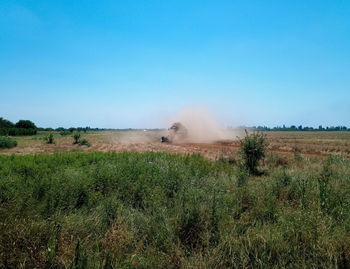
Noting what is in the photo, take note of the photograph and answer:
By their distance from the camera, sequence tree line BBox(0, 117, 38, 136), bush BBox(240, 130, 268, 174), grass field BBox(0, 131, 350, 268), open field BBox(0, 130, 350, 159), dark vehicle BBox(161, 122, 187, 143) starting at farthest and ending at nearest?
tree line BBox(0, 117, 38, 136) → dark vehicle BBox(161, 122, 187, 143) → open field BBox(0, 130, 350, 159) → bush BBox(240, 130, 268, 174) → grass field BBox(0, 131, 350, 268)

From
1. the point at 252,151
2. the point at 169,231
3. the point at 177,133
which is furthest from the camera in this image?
the point at 177,133

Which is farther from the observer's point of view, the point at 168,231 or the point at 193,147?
the point at 193,147

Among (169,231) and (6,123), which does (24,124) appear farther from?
(169,231)

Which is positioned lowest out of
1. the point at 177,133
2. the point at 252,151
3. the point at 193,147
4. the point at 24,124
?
the point at 193,147

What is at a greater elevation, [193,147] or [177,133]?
[177,133]

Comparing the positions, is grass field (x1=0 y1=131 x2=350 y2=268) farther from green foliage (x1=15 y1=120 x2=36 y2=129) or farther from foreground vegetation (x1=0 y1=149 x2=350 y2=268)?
green foliage (x1=15 y1=120 x2=36 y2=129)

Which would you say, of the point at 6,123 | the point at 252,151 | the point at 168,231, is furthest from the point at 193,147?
the point at 6,123

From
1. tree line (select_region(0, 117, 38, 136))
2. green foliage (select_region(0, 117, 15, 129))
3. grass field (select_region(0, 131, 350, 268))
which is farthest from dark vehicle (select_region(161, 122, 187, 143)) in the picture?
green foliage (select_region(0, 117, 15, 129))

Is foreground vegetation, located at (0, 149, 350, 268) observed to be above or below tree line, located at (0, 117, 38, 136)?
below

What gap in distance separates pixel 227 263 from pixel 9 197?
470 centimetres

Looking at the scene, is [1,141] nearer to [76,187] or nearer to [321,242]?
[76,187]

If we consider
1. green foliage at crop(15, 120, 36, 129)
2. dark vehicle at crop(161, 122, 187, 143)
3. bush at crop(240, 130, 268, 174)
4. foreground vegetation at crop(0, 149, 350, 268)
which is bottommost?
foreground vegetation at crop(0, 149, 350, 268)

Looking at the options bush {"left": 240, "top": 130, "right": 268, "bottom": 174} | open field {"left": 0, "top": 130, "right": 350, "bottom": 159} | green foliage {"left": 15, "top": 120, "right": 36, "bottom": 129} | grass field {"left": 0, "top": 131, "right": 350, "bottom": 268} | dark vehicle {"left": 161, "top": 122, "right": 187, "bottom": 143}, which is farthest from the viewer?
green foliage {"left": 15, "top": 120, "right": 36, "bottom": 129}

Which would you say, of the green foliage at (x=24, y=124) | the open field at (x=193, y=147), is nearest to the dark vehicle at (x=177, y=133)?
the open field at (x=193, y=147)
